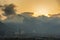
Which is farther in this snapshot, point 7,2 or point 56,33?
point 7,2

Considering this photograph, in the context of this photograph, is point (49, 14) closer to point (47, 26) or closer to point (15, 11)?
point (47, 26)

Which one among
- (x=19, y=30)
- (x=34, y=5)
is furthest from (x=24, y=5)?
(x=19, y=30)

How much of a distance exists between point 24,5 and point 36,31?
507 mm

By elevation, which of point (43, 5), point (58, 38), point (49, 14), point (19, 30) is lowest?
point (58, 38)

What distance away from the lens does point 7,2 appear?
284cm

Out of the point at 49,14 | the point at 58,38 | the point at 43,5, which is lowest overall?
the point at 58,38

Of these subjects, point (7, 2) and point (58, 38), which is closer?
point (58, 38)

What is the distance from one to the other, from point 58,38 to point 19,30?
662 mm

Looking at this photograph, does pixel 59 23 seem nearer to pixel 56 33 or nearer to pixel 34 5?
pixel 56 33

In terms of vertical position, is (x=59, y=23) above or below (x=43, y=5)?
below

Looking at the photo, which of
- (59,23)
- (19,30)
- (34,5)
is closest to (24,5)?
(34,5)

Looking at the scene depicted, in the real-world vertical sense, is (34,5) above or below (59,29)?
above

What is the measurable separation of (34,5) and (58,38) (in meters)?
0.70

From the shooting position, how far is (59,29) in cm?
268
